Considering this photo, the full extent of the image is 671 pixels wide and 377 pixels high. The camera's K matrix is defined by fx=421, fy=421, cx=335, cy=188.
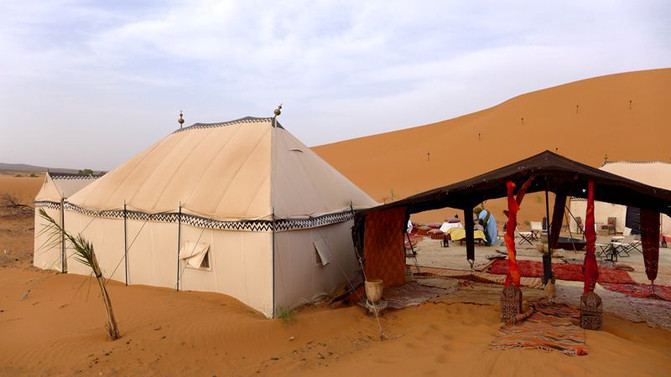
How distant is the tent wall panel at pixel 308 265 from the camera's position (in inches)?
309

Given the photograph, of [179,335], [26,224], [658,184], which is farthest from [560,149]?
[26,224]

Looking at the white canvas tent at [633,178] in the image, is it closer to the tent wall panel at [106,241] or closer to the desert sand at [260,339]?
the desert sand at [260,339]

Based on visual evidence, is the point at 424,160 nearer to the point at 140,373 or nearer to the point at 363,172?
the point at 363,172

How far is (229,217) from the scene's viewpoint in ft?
26.8

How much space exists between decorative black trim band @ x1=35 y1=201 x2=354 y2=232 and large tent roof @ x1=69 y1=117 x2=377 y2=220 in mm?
107

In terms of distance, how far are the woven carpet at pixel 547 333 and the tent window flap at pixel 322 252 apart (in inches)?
147

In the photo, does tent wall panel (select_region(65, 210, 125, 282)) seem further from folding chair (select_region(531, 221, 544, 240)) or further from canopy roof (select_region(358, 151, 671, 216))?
folding chair (select_region(531, 221, 544, 240))

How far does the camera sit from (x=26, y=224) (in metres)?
20.5

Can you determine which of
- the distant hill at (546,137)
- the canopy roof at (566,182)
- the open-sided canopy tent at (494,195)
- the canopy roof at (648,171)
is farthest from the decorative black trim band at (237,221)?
the distant hill at (546,137)

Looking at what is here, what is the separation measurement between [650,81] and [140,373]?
4898cm

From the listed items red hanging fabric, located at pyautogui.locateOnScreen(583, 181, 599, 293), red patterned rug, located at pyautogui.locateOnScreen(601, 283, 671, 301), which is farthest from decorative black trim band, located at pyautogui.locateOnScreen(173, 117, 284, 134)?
red patterned rug, located at pyautogui.locateOnScreen(601, 283, 671, 301)

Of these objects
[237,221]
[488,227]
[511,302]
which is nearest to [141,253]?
[237,221]

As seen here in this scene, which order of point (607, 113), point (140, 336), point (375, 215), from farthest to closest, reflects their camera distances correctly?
1. point (607, 113)
2. point (375, 215)
3. point (140, 336)

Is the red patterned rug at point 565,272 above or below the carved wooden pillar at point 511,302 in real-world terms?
below
